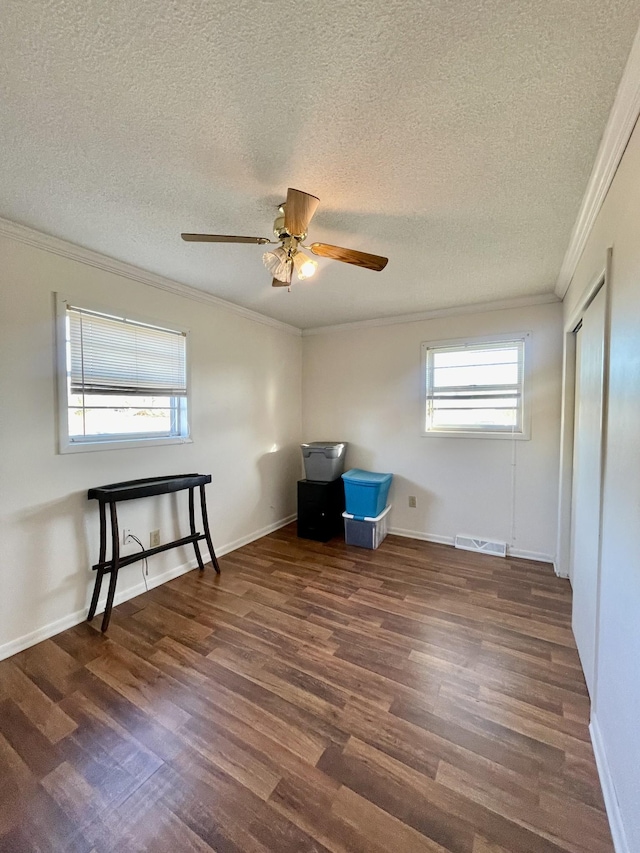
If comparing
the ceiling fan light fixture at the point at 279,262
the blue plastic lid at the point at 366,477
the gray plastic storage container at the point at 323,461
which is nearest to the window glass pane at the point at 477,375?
the blue plastic lid at the point at 366,477

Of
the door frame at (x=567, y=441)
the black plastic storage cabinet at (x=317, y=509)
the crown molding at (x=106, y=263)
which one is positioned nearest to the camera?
the crown molding at (x=106, y=263)

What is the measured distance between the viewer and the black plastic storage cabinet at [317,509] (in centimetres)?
361

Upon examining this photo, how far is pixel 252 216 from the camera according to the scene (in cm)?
181

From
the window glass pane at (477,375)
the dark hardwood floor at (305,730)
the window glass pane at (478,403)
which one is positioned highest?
the window glass pane at (477,375)

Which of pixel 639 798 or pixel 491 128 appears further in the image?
pixel 491 128

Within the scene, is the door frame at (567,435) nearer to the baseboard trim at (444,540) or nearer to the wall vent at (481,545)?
the baseboard trim at (444,540)

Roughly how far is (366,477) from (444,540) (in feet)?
3.41

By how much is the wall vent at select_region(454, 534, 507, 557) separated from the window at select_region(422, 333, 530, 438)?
1.04 metres

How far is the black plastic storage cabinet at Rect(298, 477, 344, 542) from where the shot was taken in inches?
142

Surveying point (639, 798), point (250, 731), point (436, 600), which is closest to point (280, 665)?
point (250, 731)

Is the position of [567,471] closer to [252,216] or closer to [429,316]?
[429,316]

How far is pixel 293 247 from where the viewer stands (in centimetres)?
174

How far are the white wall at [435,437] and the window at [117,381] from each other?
1.83 meters

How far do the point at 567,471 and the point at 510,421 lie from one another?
69 centimetres
